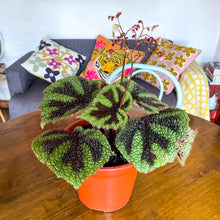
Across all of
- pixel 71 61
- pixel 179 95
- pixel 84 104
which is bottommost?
pixel 71 61

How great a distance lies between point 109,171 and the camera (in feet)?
1.49

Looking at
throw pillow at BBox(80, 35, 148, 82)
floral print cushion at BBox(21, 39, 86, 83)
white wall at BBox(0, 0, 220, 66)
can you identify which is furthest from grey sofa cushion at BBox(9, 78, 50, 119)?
white wall at BBox(0, 0, 220, 66)

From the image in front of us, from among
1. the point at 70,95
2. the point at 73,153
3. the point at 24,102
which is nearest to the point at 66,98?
the point at 70,95

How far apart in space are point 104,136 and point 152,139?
0.09m

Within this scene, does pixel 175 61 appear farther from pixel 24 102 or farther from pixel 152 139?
pixel 152 139

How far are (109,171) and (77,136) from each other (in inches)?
3.9

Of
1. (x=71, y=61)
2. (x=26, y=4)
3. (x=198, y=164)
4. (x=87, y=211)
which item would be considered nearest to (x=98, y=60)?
(x=71, y=61)

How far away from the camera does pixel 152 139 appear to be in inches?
16.4

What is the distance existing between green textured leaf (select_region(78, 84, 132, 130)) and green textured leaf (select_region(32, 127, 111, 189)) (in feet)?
0.16

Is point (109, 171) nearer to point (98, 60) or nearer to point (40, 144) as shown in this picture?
point (40, 144)

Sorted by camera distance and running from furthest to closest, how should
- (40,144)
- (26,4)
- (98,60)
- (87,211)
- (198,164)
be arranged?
1. (26,4)
2. (98,60)
3. (198,164)
4. (87,211)
5. (40,144)

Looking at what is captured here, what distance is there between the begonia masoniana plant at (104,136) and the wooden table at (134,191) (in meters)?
0.20

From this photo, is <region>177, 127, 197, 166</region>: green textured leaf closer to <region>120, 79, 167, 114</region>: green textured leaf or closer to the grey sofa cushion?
<region>120, 79, 167, 114</region>: green textured leaf

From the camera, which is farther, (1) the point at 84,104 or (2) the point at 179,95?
(2) the point at 179,95
